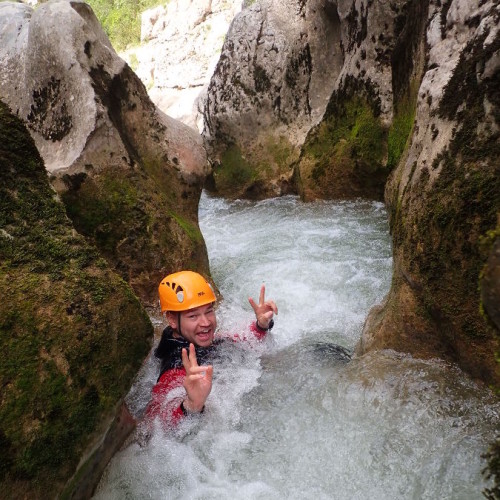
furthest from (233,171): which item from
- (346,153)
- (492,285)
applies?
(492,285)

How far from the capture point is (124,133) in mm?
5789

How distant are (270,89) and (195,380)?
30.4 feet

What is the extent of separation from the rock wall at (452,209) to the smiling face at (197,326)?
4.55 feet

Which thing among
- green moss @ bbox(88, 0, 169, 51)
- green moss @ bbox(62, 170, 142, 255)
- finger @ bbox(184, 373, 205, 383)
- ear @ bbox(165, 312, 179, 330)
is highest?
green moss @ bbox(88, 0, 169, 51)

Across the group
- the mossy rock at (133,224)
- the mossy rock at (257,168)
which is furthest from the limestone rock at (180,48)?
the mossy rock at (133,224)

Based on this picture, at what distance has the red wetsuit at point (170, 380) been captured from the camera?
369cm

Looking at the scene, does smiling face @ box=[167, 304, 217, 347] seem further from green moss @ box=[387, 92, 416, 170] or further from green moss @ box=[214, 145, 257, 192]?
green moss @ box=[214, 145, 257, 192]

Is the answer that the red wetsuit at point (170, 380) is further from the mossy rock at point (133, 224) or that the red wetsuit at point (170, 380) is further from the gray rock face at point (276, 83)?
the gray rock face at point (276, 83)

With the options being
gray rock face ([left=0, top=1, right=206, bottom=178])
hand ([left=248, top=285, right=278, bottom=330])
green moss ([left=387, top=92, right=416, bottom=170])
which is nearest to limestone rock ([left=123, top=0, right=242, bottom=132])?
green moss ([left=387, top=92, right=416, bottom=170])

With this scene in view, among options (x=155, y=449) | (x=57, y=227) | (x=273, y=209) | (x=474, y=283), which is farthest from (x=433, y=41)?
(x=273, y=209)

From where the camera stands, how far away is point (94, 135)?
523cm

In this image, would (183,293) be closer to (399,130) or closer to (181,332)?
(181,332)

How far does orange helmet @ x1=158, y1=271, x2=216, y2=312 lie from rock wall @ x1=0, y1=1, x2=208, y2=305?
4.22 ft

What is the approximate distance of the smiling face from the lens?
4248 mm
